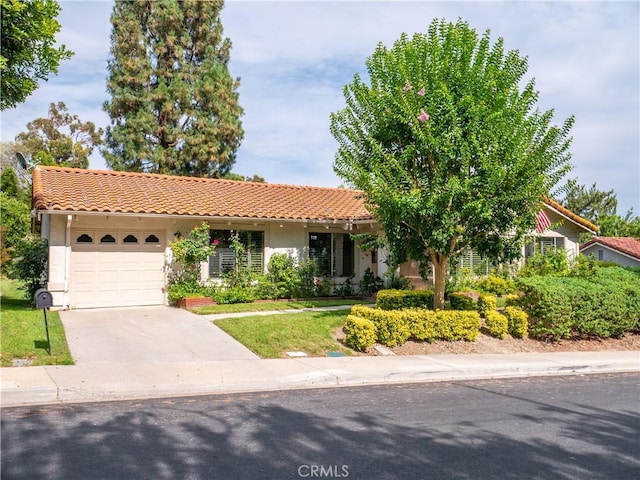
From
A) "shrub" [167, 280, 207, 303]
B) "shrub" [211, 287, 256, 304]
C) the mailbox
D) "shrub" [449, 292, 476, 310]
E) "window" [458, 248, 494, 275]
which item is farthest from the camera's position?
"window" [458, 248, 494, 275]

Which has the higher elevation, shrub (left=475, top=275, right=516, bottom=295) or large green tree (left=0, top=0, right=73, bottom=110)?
large green tree (left=0, top=0, right=73, bottom=110)

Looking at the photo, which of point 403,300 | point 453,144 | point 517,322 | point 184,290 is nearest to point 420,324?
point 403,300

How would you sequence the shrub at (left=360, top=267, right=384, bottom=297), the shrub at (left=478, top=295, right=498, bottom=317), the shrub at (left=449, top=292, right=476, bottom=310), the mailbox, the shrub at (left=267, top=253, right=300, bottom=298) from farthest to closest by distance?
the shrub at (left=360, top=267, right=384, bottom=297)
the shrub at (left=267, top=253, right=300, bottom=298)
the shrub at (left=449, top=292, right=476, bottom=310)
the shrub at (left=478, top=295, right=498, bottom=317)
the mailbox

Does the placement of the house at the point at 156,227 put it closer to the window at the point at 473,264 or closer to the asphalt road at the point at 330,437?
the window at the point at 473,264

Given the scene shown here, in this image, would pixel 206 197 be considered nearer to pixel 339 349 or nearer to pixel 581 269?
pixel 339 349

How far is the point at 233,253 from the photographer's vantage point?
17312 millimetres

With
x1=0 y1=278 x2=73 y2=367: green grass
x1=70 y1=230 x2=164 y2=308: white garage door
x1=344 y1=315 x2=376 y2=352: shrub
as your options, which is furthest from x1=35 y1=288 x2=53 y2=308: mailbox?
x1=70 y1=230 x2=164 y2=308: white garage door

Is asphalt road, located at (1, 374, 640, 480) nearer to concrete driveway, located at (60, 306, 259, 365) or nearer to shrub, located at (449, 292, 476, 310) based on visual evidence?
concrete driveway, located at (60, 306, 259, 365)

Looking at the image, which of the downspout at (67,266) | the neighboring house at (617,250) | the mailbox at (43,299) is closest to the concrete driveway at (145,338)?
the downspout at (67,266)

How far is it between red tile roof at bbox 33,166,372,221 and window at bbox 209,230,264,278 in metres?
0.82

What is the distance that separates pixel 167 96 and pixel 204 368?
27163 mm

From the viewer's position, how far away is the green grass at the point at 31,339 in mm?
8938

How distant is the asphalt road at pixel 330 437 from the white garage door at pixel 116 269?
8858mm

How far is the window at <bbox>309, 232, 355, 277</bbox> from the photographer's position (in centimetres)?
1902
